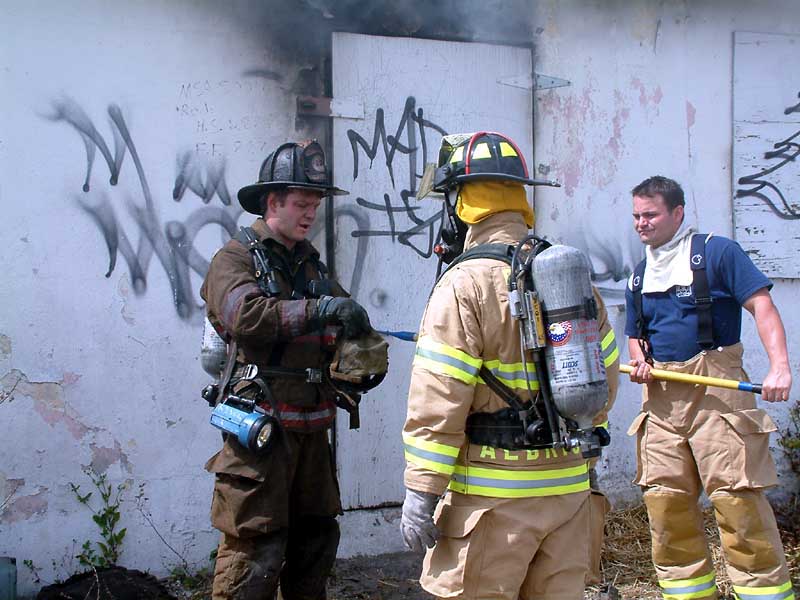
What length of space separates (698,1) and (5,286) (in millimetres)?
4828

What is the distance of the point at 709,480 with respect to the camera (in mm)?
4082

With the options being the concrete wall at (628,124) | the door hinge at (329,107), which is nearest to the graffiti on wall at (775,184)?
the concrete wall at (628,124)

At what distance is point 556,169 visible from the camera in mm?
5598

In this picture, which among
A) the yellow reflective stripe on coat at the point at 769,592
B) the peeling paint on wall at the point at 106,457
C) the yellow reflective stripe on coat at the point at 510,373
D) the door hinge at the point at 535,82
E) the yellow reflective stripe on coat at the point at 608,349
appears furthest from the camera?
the door hinge at the point at 535,82

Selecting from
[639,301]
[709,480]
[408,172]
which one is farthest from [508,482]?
[408,172]

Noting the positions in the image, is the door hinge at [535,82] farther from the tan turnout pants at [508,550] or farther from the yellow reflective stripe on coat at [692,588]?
the tan turnout pants at [508,550]

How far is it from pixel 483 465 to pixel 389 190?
262cm

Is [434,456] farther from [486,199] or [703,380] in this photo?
[703,380]

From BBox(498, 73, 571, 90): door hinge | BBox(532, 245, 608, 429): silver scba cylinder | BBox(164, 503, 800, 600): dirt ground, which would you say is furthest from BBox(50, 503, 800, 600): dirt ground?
BBox(498, 73, 571, 90): door hinge

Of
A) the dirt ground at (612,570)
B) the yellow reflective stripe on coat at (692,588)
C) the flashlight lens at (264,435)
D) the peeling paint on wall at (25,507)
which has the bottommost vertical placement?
the dirt ground at (612,570)

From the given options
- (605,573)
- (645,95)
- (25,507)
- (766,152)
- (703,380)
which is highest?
(645,95)

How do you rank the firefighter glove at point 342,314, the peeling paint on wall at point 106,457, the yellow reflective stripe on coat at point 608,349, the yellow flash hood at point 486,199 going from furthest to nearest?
the peeling paint on wall at point 106,457 → the firefighter glove at point 342,314 → the yellow reflective stripe on coat at point 608,349 → the yellow flash hood at point 486,199

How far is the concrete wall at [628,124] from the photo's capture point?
5598 millimetres

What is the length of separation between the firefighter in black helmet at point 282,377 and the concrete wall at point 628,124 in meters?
2.33
